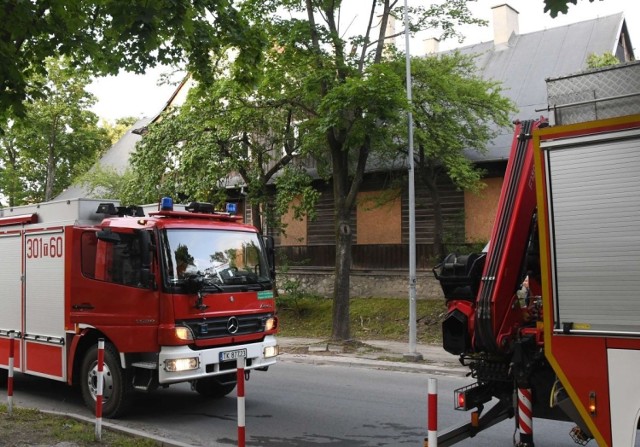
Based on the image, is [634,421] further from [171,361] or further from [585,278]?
[171,361]

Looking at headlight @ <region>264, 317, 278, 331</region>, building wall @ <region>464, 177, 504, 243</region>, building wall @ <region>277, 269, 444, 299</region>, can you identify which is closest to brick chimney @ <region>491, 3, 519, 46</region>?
building wall @ <region>464, 177, 504, 243</region>

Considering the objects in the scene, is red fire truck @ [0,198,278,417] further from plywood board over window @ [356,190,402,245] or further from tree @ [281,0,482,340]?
plywood board over window @ [356,190,402,245]

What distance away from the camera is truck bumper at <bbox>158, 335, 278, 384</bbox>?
776cm

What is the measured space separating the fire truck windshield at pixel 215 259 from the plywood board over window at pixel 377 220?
13.9 metres

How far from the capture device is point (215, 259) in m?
8.57

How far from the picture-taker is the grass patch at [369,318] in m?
18.8

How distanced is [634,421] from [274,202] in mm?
19573

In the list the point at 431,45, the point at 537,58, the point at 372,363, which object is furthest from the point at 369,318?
the point at 431,45

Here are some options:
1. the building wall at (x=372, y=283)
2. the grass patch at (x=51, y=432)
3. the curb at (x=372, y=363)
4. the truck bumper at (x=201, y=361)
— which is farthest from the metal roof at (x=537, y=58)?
the grass patch at (x=51, y=432)

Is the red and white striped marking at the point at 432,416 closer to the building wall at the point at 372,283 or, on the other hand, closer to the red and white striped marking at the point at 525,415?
the red and white striped marking at the point at 525,415

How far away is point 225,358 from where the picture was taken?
27.0ft

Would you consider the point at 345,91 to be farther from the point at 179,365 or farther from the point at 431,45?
the point at 431,45

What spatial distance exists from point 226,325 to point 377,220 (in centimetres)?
1647

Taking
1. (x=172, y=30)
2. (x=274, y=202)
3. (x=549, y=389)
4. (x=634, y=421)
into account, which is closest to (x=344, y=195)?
(x=274, y=202)
